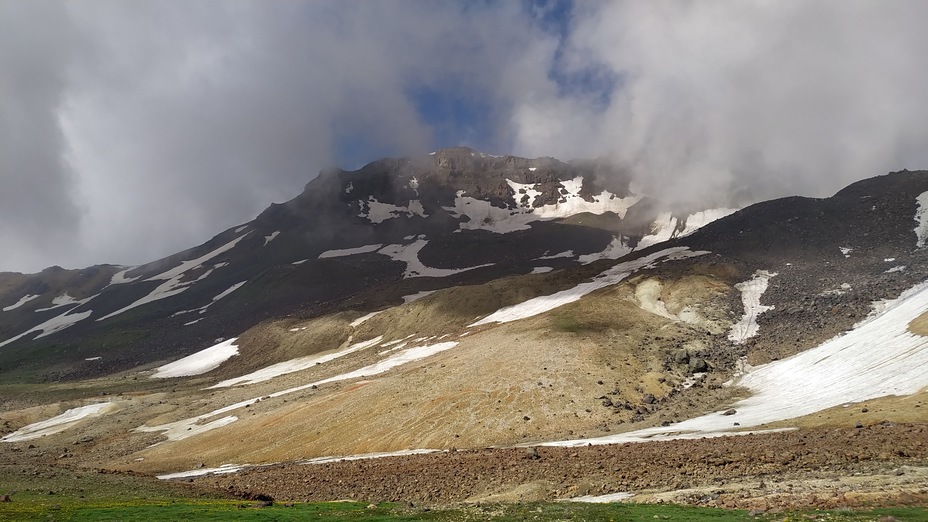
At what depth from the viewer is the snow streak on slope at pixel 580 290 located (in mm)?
86562

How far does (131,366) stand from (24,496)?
12642cm

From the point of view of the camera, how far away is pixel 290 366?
94.4 metres

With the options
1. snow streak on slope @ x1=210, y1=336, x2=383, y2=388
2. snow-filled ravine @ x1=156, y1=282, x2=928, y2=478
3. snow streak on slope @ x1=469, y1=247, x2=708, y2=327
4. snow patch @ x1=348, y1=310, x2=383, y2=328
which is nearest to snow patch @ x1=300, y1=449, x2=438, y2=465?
snow-filled ravine @ x1=156, y1=282, x2=928, y2=478

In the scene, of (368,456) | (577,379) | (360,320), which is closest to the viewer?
(368,456)

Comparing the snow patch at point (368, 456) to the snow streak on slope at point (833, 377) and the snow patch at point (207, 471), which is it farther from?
the snow streak on slope at point (833, 377)

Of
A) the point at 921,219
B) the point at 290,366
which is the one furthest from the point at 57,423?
the point at 921,219

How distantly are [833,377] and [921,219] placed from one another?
62.7m

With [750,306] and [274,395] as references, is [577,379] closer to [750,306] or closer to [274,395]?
[750,306]

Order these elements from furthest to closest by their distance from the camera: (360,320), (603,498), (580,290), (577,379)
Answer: (360,320)
(580,290)
(577,379)
(603,498)

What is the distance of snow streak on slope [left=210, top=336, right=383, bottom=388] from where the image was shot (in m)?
90.2

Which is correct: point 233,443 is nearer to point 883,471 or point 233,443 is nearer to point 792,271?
point 883,471

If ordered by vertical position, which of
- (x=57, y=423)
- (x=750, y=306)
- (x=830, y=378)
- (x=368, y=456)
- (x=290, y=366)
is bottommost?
(x=830, y=378)

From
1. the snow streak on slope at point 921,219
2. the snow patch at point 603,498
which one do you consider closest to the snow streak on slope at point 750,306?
the snow streak on slope at point 921,219

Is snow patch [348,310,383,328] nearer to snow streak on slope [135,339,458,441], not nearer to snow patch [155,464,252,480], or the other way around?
snow streak on slope [135,339,458,441]
